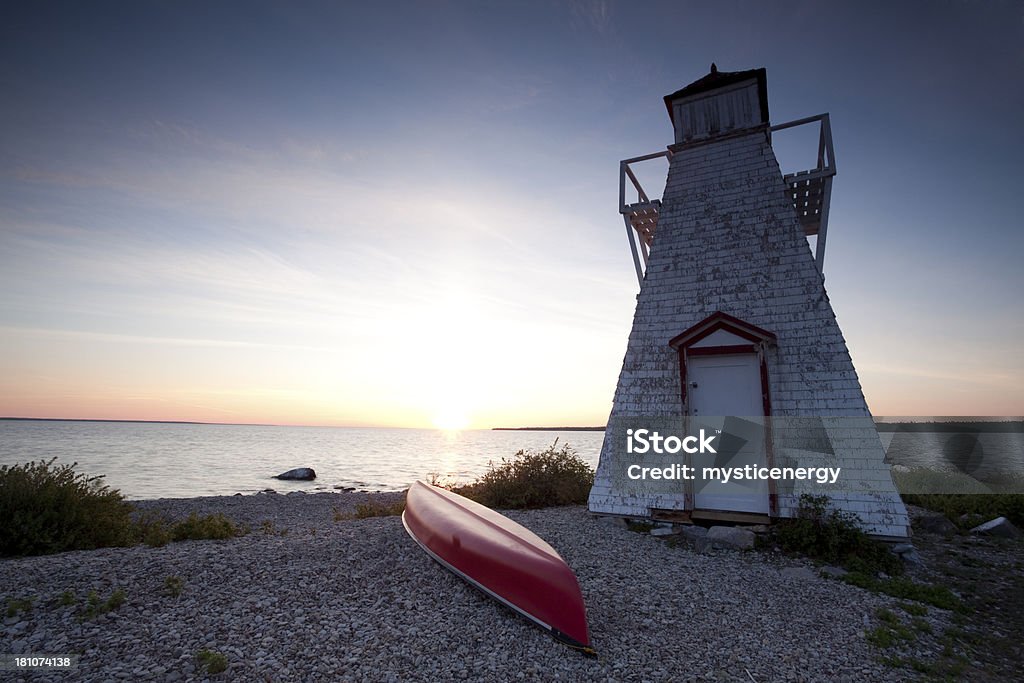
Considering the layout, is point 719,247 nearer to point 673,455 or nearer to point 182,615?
point 673,455

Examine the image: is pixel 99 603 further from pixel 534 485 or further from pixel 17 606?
pixel 534 485

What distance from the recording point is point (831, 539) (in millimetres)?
7930

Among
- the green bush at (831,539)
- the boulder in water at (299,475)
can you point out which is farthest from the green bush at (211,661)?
the boulder in water at (299,475)

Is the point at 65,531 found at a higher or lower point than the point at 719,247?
lower

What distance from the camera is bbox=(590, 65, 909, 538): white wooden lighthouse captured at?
8.69m

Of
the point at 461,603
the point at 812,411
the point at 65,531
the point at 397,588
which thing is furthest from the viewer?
the point at 812,411

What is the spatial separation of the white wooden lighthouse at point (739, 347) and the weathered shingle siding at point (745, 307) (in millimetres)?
22

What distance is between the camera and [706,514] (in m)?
9.24

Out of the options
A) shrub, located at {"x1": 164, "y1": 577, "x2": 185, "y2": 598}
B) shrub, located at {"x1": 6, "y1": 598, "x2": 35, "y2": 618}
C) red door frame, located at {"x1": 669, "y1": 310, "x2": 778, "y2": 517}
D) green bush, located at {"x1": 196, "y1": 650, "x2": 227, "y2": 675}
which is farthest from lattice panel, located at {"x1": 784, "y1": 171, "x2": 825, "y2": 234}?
shrub, located at {"x1": 6, "y1": 598, "x2": 35, "y2": 618}

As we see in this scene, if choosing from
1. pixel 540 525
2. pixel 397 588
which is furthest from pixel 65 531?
pixel 540 525

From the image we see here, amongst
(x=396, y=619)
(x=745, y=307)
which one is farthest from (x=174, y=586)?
(x=745, y=307)

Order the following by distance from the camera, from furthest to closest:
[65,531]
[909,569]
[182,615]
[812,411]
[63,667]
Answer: [812,411] < [909,569] < [65,531] < [182,615] < [63,667]

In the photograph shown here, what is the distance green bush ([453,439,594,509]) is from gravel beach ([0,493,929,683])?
4343 millimetres

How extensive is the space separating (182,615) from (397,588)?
2.18 metres
